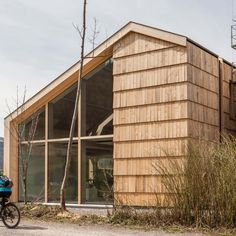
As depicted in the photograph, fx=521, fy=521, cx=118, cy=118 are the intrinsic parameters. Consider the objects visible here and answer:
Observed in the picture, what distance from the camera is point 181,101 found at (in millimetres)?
13117

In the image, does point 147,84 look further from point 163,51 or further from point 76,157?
point 76,157

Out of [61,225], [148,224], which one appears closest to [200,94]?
[148,224]

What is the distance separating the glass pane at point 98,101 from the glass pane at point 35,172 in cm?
215

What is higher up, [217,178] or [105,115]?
[105,115]

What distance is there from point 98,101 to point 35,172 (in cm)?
345

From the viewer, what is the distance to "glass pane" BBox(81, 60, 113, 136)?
14.9 m

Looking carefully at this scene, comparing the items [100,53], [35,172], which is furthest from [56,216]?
[100,53]

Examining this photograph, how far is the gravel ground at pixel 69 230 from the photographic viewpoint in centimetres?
1012

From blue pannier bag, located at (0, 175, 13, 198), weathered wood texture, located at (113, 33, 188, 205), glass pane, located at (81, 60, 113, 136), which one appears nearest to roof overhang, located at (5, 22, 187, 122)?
weathered wood texture, located at (113, 33, 188, 205)

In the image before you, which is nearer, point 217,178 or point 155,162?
point 217,178

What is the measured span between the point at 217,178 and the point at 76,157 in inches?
236

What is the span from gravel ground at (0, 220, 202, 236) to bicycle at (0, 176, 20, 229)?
6.3 inches

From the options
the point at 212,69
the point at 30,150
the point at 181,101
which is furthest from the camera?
the point at 30,150

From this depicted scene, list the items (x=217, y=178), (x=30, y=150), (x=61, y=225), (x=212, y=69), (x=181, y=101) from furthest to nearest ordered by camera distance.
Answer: (x=30, y=150) → (x=212, y=69) → (x=181, y=101) → (x=61, y=225) → (x=217, y=178)
